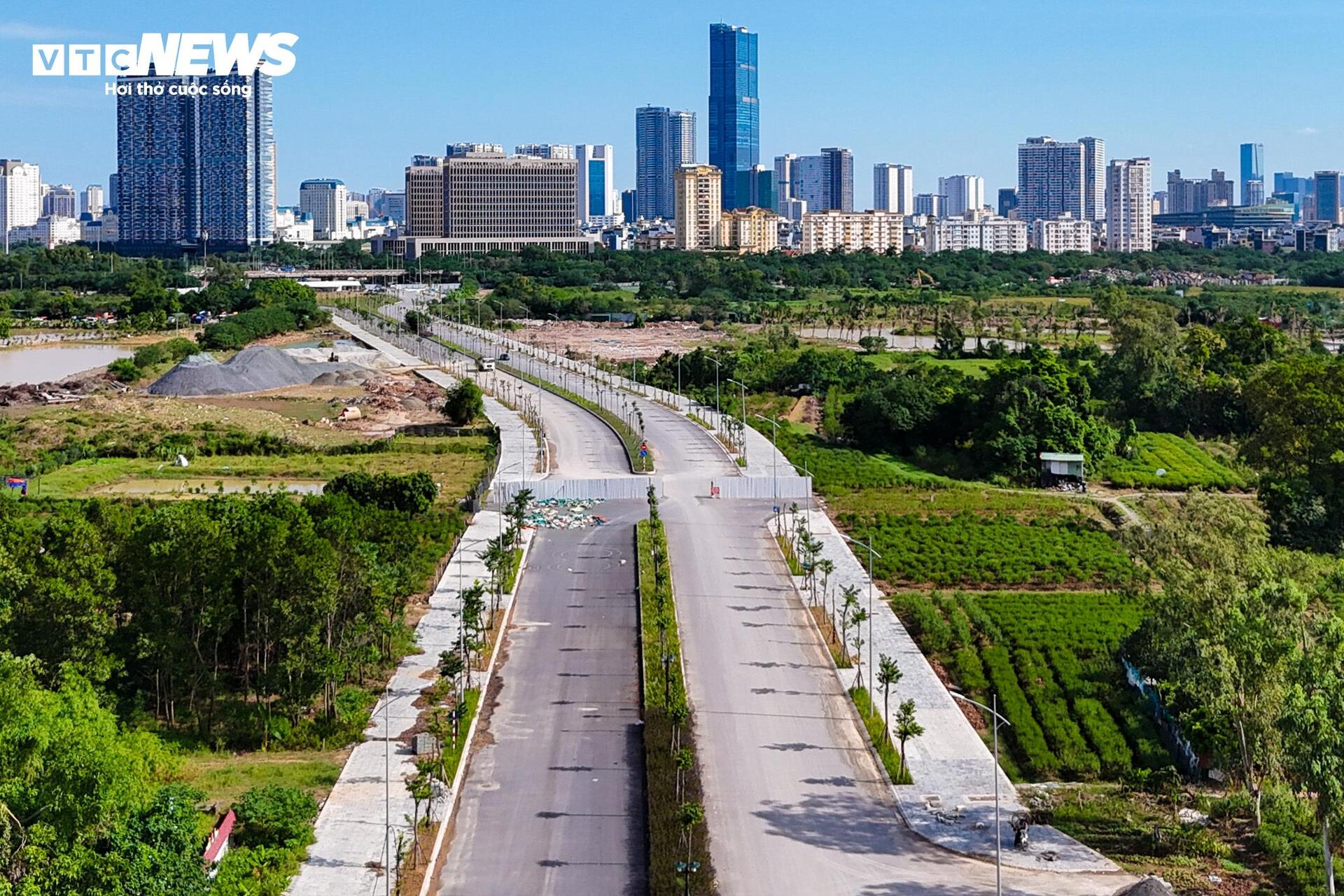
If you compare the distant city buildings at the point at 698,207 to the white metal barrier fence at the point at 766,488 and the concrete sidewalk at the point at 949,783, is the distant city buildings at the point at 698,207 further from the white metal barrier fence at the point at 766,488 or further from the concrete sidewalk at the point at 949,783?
the concrete sidewalk at the point at 949,783

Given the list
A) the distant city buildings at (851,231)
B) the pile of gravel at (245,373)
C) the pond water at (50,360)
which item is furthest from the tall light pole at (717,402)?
the distant city buildings at (851,231)

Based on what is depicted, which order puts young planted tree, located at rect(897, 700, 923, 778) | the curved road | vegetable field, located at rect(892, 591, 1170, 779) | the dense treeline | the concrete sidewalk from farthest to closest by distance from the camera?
vegetable field, located at rect(892, 591, 1170, 779) < the dense treeline < young planted tree, located at rect(897, 700, 923, 778) < the concrete sidewalk < the curved road

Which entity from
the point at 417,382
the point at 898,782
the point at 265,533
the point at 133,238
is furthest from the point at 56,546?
the point at 133,238

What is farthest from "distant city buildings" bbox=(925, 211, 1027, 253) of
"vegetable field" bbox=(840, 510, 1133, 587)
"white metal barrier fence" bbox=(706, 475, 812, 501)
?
"vegetable field" bbox=(840, 510, 1133, 587)

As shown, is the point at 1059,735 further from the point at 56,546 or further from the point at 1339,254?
the point at 1339,254

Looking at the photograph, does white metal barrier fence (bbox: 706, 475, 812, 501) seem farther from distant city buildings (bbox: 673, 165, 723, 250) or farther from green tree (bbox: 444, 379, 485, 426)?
distant city buildings (bbox: 673, 165, 723, 250)

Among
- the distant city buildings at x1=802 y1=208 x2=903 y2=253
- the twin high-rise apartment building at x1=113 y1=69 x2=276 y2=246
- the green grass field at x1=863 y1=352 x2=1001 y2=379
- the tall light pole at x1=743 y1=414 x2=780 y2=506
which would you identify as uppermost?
the twin high-rise apartment building at x1=113 y1=69 x2=276 y2=246
